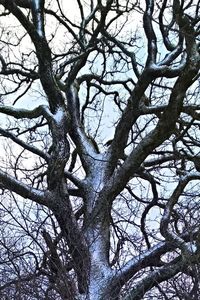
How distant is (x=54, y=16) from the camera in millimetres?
11992

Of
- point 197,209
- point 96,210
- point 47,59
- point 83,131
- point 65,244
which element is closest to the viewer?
point 65,244

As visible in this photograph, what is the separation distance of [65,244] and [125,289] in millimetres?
1441

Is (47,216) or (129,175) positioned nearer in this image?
(47,216)

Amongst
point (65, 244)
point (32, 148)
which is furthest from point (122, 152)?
point (65, 244)

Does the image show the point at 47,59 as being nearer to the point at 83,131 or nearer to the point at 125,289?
the point at 83,131

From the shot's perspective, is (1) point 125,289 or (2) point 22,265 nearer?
(2) point 22,265

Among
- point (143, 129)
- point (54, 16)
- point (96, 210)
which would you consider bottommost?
point (96, 210)

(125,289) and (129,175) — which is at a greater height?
(129,175)

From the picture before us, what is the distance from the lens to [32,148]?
35.8 ft

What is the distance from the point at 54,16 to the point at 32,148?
10.6ft

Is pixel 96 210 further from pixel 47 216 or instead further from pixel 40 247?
pixel 40 247

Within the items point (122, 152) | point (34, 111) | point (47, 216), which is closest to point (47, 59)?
point (34, 111)

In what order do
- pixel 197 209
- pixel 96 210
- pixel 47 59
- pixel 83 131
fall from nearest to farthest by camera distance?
pixel 197 209 → pixel 96 210 → pixel 47 59 → pixel 83 131

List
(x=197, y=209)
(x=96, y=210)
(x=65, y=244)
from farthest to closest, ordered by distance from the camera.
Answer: (x=96, y=210)
(x=197, y=209)
(x=65, y=244)
